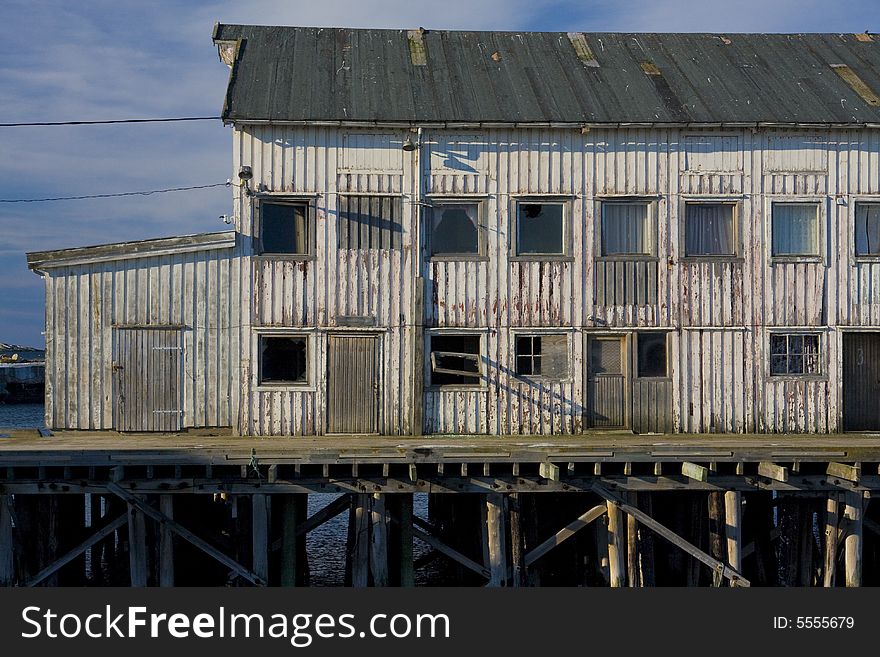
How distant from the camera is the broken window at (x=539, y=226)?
2119cm

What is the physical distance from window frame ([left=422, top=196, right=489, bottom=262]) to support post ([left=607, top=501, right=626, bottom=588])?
237 inches

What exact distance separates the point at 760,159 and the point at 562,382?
635 centimetres

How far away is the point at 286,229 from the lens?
20.9 metres

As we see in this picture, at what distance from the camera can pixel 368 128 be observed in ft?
68.3

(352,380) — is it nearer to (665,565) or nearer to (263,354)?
(263,354)

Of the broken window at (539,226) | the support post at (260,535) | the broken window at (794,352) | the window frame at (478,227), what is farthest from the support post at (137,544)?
the broken window at (794,352)

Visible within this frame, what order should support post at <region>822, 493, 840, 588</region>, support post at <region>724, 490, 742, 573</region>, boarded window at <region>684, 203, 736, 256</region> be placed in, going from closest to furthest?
support post at <region>724, 490, 742, 573</region>
support post at <region>822, 493, 840, 588</region>
boarded window at <region>684, 203, 736, 256</region>

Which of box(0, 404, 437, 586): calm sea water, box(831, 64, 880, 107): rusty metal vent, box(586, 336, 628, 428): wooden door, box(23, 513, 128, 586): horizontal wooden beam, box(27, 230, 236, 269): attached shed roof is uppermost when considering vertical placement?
box(831, 64, 880, 107): rusty metal vent

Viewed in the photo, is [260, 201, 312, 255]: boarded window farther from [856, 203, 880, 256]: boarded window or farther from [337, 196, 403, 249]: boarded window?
[856, 203, 880, 256]: boarded window

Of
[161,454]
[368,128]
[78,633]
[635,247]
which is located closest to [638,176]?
[635,247]

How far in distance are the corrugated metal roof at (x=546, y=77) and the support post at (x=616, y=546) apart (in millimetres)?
8139

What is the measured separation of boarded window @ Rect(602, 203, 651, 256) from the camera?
838 inches

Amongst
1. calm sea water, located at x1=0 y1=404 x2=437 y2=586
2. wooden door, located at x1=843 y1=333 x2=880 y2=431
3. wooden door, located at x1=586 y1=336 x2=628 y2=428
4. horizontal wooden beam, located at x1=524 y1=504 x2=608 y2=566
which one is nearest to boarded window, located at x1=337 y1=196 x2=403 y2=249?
wooden door, located at x1=586 y1=336 x2=628 y2=428

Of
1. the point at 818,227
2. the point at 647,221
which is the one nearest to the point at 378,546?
the point at 647,221
